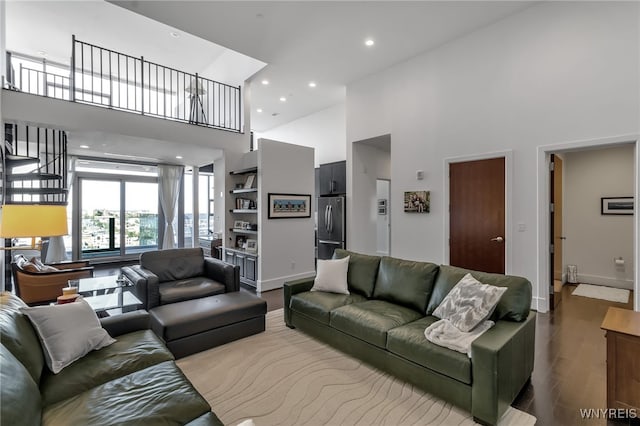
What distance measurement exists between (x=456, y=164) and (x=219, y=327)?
13.8ft

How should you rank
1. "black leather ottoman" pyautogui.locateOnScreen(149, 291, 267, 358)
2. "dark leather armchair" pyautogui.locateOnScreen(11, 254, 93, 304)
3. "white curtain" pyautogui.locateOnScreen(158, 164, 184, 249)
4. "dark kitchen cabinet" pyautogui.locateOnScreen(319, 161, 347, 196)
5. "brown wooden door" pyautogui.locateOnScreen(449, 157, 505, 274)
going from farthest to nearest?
"white curtain" pyautogui.locateOnScreen(158, 164, 184, 249)
"dark kitchen cabinet" pyautogui.locateOnScreen(319, 161, 347, 196)
"brown wooden door" pyautogui.locateOnScreen(449, 157, 505, 274)
"dark leather armchair" pyautogui.locateOnScreen(11, 254, 93, 304)
"black leather ottoman" pyautogui.locateOnScreen(149, 291, 267, 358)

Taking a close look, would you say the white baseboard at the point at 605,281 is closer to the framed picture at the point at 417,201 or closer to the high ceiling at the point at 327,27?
the framed picture at the point at 417,201

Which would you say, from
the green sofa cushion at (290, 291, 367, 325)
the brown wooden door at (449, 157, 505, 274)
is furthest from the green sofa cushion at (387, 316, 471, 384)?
the brown wooden door at (449, 157, 505, 274)

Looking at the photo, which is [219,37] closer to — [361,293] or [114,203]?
[361,293]

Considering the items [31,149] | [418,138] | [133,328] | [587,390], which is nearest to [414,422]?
[587,390]

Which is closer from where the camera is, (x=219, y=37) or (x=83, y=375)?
(x=83, y=375)

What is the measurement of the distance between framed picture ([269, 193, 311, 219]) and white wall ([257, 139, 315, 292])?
0.26 feet

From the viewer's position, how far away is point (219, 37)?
4.85 meters

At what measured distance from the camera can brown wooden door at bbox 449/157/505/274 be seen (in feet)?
14.4

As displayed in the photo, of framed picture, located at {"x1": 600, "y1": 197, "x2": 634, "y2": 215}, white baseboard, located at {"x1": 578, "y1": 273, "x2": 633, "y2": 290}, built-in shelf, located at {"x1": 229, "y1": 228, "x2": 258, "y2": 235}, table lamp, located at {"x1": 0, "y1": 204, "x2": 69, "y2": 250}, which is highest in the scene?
framed picture, located at {"x1": 600, "y1": 197, "x2": 634, "y2": 215}

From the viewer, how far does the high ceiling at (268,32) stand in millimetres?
4137

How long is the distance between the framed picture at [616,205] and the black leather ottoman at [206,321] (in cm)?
603

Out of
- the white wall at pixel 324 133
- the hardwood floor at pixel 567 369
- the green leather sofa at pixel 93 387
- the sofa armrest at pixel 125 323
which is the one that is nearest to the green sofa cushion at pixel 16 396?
the green leather sofa at pixel 93 387

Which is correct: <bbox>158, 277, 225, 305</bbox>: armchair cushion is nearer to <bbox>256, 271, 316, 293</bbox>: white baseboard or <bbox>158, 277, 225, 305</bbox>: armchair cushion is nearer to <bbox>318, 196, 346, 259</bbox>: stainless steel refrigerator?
<bbox>256, 271, 316, 293</bbox>: white baseboard
